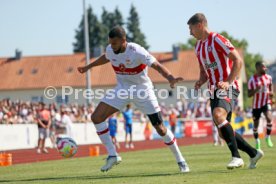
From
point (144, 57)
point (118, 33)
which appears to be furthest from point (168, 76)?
point (118, 33)

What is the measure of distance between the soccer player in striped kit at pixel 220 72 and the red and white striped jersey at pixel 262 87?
31.4 feet

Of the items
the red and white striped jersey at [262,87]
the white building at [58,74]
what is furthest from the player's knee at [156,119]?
the white building at [58,74]

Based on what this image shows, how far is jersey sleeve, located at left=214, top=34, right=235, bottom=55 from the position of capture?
12.0 metres

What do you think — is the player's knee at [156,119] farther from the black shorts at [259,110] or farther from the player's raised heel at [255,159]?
the black shorts at [259,110]

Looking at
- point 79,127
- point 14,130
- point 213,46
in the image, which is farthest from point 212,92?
point 79,127

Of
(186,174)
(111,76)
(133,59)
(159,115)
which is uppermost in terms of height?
(111,76)

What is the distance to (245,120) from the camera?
47.4 meters

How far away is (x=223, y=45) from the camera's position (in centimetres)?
1211

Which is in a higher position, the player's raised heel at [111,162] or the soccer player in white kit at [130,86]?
the soccer player in white kit at [130,86]

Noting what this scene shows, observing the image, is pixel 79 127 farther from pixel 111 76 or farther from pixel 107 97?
pixel 111 76

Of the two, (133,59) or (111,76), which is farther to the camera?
(111,76)

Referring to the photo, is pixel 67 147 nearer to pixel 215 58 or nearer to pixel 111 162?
pixel 111 162

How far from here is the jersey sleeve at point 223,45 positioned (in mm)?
12039

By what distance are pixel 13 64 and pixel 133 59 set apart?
97.1m
